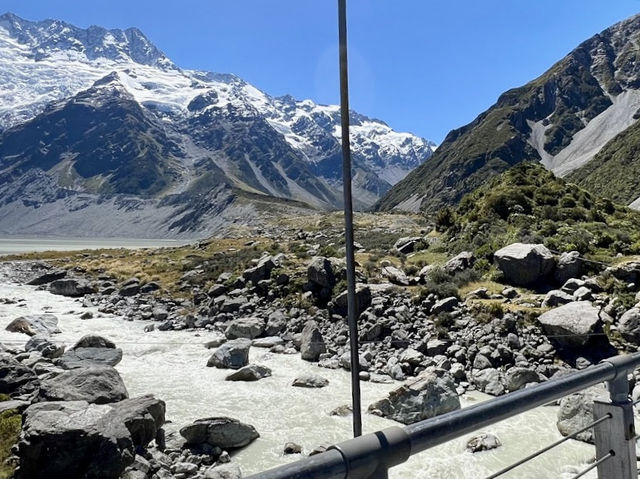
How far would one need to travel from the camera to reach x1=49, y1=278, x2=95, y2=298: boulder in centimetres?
4328

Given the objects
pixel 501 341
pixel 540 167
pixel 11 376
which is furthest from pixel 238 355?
pixel 540 167

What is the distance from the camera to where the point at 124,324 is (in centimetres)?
3006

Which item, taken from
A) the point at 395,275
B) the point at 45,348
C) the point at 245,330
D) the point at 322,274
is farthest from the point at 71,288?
the point at 395,275

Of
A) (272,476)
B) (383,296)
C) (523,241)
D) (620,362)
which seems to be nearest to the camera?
(272,476)

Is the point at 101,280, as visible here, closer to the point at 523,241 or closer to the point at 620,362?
the point at 523,241

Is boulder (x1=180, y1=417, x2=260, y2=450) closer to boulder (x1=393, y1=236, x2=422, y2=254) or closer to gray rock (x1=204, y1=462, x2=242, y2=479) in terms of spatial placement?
gray rock (x1=204, y1=462, x2=242, y2=479)

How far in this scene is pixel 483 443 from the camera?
469 inches

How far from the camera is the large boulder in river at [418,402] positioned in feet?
46.4

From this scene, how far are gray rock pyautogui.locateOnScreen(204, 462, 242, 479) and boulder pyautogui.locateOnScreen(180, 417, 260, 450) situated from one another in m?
1.23

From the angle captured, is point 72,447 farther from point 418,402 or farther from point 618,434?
point 618,434

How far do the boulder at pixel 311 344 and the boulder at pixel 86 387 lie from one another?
333 inches

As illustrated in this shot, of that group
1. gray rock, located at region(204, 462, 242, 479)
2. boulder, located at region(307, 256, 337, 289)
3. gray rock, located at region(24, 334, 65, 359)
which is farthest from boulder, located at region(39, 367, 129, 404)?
boulder, located at region(307, 256, 337, 289)

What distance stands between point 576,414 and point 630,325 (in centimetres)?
716

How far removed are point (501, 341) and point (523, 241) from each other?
34.4 ft
